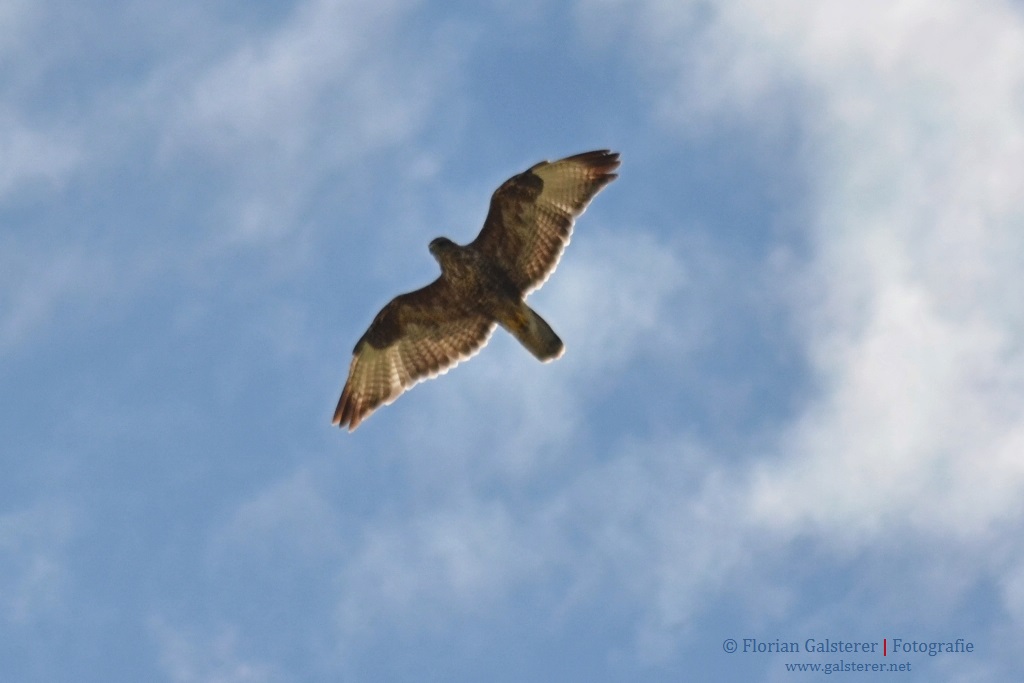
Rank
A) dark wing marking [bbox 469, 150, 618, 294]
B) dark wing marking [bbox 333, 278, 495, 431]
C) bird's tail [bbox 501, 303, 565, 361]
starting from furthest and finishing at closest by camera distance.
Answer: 1. dark wing marking [bbox 333, 278, 495, 431]
2. dark wing marking [bbox 469, 150, 618, 294]
3. bird's tail [bbox 501, 303, 565, 361]

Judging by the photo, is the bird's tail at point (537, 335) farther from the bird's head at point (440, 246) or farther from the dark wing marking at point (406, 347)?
the bird's head at point (440, 246)

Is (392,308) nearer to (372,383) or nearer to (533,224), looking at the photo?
(372,383)

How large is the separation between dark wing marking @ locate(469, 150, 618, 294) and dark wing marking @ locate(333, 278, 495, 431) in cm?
80

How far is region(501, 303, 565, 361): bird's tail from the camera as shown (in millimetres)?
14961

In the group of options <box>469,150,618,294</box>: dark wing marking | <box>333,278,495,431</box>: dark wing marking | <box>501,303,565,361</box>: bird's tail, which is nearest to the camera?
<box>501,303,565,361</box>: bird's tail

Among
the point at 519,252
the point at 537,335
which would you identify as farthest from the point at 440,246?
the point at 537,335

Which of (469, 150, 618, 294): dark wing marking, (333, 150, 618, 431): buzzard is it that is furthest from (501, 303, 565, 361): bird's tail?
(469, 150, 618, 294): dark wing marking

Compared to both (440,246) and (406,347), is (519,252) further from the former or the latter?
(406,347)

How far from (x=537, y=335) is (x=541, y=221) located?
130cm

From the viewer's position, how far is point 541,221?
1512 cm

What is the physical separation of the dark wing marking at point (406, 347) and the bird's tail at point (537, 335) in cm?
63

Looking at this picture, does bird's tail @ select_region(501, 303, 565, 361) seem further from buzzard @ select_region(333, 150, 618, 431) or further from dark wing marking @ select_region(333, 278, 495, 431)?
dark wing marking @ select_region(333, 278, 495, 431)

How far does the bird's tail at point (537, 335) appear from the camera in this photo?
49.1 feet

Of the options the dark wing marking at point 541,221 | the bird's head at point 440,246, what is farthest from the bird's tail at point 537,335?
the bird's head at point 440,246
